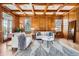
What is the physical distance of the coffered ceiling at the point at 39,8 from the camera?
3170 millimetres

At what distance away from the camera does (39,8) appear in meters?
3.26

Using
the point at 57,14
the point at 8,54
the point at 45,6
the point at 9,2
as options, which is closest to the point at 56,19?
the point at 57,14

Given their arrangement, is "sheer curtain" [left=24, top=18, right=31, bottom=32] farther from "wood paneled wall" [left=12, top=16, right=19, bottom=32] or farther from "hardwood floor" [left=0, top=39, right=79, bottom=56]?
"hardwood floor" [left=0, top=39, right=79, bottom=56]

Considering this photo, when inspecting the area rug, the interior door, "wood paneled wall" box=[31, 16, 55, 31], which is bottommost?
the area rug

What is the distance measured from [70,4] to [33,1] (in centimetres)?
89

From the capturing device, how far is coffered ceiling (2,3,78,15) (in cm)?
317

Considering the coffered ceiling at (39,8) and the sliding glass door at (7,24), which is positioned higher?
the coffered ceiling at (39,8)

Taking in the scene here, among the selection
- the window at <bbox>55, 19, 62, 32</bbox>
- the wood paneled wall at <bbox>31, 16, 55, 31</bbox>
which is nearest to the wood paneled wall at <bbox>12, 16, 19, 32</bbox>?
the wood paneled wall at <bbox>31, 16, 55, 31</bbox>

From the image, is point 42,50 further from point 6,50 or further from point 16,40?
point 6,50

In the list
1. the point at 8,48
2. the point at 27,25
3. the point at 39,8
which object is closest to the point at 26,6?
the point at 39,8

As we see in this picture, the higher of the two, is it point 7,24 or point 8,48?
point 7,24

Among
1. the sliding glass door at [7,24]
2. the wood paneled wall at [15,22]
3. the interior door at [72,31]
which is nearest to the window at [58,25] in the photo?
the interior door at [72,31]

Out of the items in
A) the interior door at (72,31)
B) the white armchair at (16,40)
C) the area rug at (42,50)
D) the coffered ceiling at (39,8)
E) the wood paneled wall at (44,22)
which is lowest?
the area rug at (42,50)

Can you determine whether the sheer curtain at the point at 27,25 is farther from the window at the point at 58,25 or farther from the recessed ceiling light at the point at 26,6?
the window at the point at 58,25
